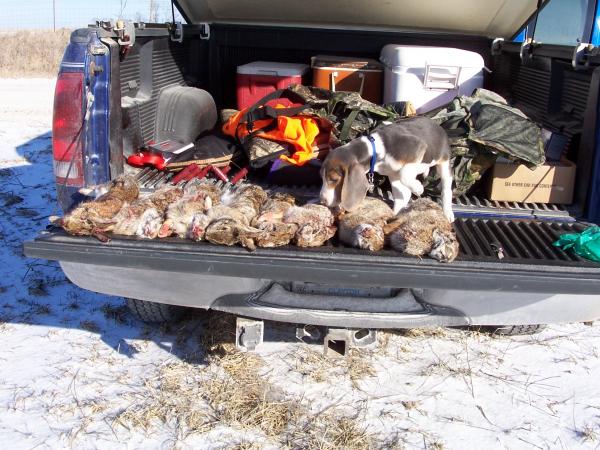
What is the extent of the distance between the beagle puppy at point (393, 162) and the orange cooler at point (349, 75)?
1576 millimetres

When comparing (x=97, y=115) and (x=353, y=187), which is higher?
(x=97, y=115)

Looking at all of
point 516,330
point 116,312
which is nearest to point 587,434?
point 516,330

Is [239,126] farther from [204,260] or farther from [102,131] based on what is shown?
[204,260]

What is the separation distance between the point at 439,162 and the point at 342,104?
36.8 inches

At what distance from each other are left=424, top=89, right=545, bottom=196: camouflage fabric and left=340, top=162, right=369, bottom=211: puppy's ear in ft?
2.46

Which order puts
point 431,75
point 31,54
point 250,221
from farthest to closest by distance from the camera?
point 31,54
point 431,75
point 250,221

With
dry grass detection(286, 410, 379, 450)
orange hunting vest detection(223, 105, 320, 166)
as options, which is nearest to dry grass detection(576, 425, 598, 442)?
dry grass detection(286, 410, 379, 450)

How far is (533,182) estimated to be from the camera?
3.64 m

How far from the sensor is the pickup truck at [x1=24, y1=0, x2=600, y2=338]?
260 centimetres

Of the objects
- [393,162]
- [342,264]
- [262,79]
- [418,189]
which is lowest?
[342,264]

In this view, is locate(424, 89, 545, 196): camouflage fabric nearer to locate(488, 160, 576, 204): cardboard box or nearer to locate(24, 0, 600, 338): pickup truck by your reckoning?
locate(488, 160, 576, 204): cardboard box

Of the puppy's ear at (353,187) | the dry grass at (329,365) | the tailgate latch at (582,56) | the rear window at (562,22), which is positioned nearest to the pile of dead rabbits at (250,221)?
the puppy's ear at (353,187)

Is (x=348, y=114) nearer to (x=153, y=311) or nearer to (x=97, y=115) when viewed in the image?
(x=97, y=115)

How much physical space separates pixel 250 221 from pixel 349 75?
2.59m
